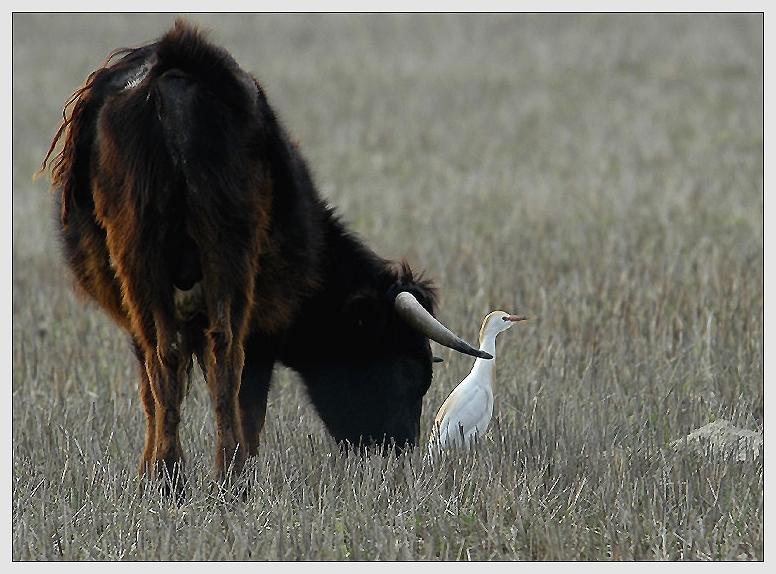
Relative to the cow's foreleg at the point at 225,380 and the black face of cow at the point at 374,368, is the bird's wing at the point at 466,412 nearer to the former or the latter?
the black face of cow at the point at 374,368

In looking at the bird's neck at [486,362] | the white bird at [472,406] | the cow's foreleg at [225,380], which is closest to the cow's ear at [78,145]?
the cow's foreleg at [225,380]

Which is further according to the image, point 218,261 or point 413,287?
point 413,287

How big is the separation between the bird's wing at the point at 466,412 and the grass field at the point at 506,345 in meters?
0.13

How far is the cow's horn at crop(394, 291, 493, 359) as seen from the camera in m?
5.82

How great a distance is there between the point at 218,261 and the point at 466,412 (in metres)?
1.67

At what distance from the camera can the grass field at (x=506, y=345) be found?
5016mm

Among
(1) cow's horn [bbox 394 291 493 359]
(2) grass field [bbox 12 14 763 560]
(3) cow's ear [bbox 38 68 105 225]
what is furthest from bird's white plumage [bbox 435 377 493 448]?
(3) cow's ear [bbox 38 68 105 225]

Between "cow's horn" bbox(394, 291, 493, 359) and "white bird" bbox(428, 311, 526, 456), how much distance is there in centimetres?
31

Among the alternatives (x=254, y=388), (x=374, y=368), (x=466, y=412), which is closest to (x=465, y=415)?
(x=466, y=412)

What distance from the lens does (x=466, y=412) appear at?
20.7 feet

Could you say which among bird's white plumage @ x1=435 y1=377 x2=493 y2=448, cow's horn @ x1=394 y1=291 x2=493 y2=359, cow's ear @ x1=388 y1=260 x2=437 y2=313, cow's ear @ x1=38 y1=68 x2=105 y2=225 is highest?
cow's ear @ x1=38 y1=68 x2=105 y2=225

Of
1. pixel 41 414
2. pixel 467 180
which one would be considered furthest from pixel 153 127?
pixel 467 180

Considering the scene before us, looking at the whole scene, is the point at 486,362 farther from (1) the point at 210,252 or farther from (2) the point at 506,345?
(2) the point at 506,345

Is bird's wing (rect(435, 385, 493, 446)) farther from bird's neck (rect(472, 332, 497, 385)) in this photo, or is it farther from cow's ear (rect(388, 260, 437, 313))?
cow's ear (rect(388, 260, 437, 313))
